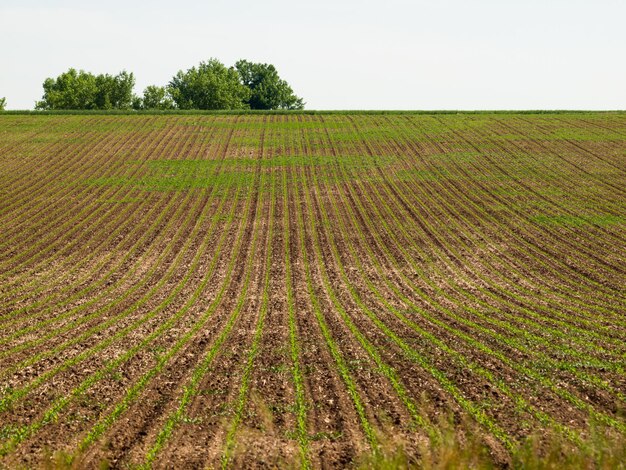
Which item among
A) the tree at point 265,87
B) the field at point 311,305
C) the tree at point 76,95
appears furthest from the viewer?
the tree at point 265,87

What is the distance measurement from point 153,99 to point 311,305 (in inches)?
3754

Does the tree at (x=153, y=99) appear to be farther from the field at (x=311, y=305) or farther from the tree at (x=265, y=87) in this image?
the field at (x=311, y=305)

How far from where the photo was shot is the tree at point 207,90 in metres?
102

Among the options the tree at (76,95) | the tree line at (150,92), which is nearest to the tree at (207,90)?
the tree line at (150,92)

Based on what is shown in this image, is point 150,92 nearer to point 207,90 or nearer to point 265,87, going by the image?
point 207,90

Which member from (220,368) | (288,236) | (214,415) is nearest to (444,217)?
(288,236)

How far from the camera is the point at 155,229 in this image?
33.2 meters

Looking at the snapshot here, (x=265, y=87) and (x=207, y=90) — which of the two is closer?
(x=207, y=90)

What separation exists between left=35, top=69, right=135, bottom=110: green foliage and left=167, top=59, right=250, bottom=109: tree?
934 cm

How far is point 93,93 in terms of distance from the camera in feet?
328

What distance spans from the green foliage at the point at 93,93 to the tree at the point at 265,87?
2716cm

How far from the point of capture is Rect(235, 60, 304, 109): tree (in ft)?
384

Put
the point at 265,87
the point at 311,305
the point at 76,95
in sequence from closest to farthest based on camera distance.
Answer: the point at 311,305
the point at 76,95
the point at 265,87

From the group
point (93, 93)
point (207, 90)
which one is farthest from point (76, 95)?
point (207, 90)
